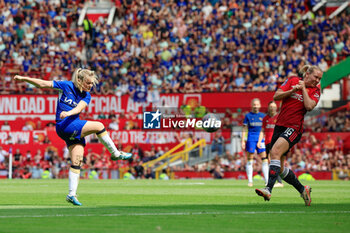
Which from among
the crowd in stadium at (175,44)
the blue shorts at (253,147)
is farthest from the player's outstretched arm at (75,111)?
the crowd in stadium at (175,44)

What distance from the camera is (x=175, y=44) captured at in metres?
37.2

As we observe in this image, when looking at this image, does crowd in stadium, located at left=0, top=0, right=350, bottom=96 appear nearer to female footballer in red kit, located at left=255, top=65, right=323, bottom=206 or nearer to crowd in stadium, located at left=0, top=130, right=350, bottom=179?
crowd in stadium, located at left=0, top=130, right=350, bottom=179

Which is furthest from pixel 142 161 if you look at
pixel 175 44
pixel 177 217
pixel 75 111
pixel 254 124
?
pixel 177 217

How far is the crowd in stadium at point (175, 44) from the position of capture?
112 feet

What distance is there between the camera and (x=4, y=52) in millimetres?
38250

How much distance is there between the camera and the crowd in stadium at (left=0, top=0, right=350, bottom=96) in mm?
34281

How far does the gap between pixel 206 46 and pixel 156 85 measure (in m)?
3.40

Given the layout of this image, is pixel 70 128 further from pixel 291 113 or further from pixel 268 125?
pixel 268 125

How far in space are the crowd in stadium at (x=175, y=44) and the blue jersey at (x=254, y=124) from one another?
39.0 feet

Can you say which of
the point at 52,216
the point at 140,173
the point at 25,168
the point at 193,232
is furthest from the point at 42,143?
the point at 193,232

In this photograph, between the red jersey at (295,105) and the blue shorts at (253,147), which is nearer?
the red jersey at (295,105)

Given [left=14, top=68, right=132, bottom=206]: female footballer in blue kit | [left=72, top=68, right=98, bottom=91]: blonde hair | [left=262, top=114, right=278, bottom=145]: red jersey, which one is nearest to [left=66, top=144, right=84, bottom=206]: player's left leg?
[left=14, top=68, right=132, bottom=206]: female footballer in blue kit

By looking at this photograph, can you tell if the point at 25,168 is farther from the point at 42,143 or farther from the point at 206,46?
the point at 206,46

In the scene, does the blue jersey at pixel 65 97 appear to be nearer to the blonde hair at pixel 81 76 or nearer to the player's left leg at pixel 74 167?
the blonde hair at pixel 81 76
